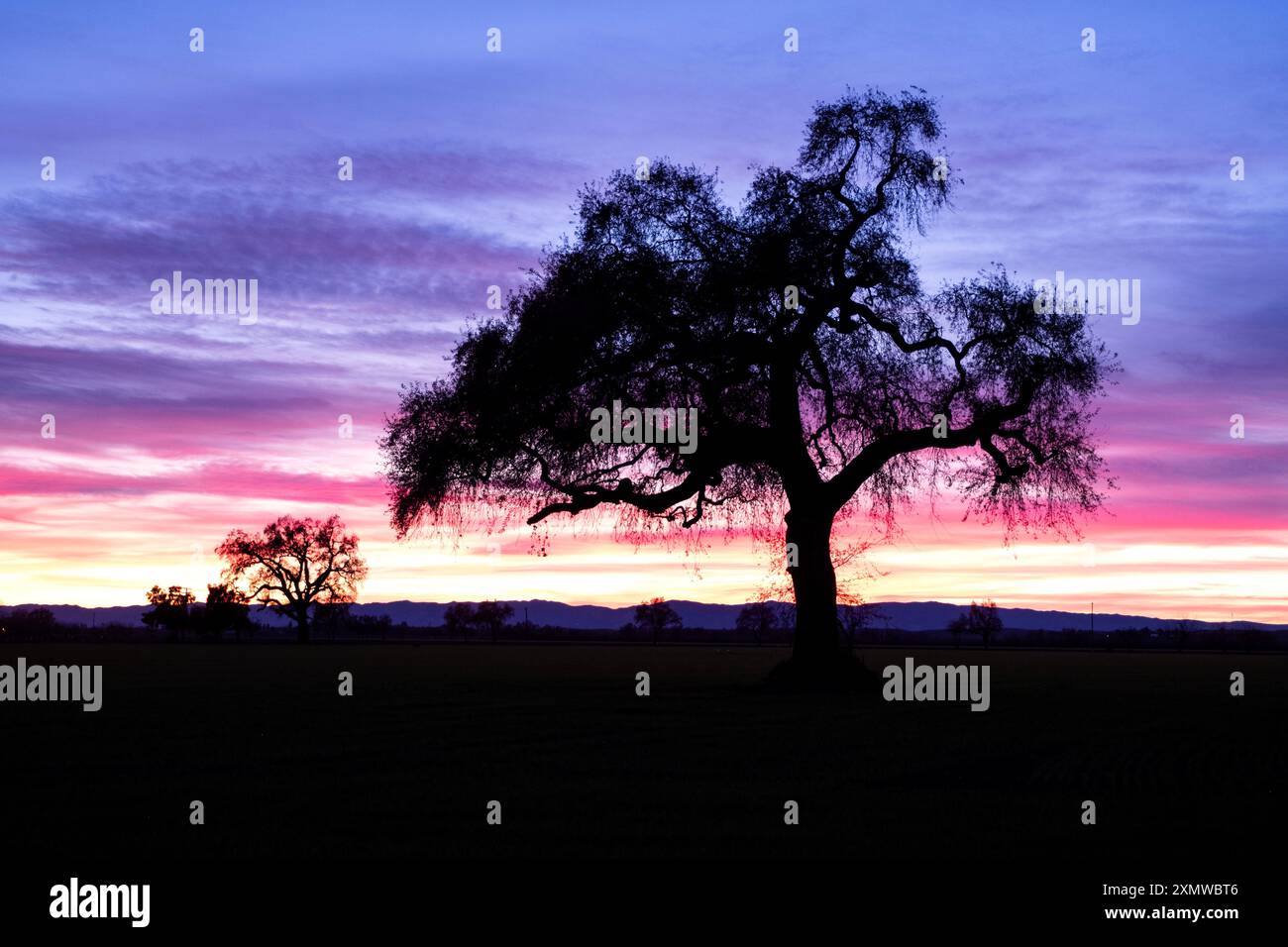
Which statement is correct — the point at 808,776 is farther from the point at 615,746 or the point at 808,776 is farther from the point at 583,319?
the point at 583,319

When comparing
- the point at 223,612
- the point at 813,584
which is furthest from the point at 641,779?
the point at 223,612

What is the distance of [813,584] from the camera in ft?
113

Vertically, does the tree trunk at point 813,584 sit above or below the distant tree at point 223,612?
above

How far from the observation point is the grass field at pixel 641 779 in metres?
11.9

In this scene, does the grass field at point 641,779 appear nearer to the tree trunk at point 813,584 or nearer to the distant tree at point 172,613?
the tree trunk at point 813,584

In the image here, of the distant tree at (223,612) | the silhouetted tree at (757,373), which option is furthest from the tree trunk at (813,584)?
the distant tree at (223,612)

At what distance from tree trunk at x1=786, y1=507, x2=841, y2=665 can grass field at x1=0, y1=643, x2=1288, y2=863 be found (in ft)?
14.9

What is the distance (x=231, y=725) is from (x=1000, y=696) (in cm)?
2162

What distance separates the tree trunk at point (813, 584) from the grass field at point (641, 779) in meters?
4.54

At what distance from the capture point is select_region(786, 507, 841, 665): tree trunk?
34.5 metres

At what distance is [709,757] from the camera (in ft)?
60.6

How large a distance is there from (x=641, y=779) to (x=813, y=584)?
62.4 feet

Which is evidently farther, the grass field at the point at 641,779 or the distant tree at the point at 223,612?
the distant tree at the point at 223,612

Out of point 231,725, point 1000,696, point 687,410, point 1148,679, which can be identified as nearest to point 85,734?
point 231,725
